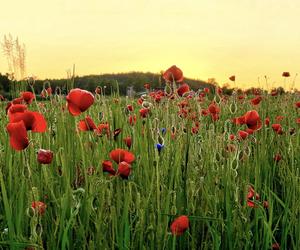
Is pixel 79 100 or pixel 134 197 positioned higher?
pixel 79 100

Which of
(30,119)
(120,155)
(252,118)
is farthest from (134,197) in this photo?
(30,119)

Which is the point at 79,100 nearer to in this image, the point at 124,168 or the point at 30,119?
the point at 30,119

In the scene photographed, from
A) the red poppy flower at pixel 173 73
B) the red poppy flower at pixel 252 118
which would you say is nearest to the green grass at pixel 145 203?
the red poppy flower at pixel 252 118

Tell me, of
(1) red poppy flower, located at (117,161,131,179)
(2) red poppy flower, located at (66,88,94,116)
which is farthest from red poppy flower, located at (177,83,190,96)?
(1) red poppy flower, located at (117,161,131,179)

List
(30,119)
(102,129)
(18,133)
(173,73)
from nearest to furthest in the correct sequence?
(18,133) < (30,119) < (173,73) < (102,129)

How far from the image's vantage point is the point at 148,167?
272cm

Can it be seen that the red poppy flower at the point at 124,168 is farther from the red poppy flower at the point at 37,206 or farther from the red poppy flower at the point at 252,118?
the red poppy flower at the point at 252,118

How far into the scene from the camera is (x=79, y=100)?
2.11 meters

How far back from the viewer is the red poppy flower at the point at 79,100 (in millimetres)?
2111

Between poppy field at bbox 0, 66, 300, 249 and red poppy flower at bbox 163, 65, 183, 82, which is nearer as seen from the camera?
poppy field at bbox 0, 66, 300, 249

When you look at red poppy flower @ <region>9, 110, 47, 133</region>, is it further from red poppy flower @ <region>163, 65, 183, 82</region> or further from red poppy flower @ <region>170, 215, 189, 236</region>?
red poppy flower @ <region>163, 65, 183, 82</region>

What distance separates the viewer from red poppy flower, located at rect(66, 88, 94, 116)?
211 centimetres

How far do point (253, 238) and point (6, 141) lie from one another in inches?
68.8

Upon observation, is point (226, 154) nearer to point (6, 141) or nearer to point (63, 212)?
point (63, 212)
